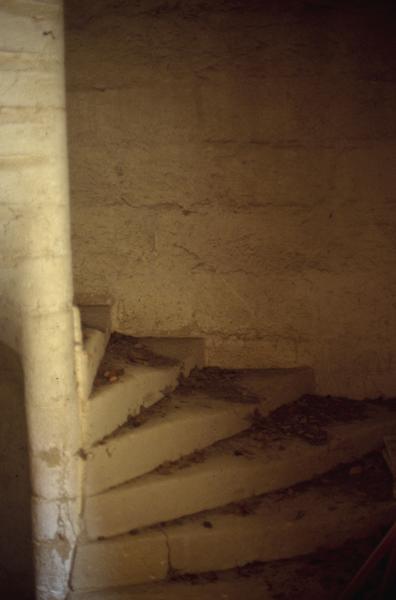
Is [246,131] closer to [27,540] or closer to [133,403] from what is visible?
[133,403]

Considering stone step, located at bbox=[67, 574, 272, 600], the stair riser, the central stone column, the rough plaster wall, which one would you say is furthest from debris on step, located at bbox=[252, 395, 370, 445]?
the central stone column

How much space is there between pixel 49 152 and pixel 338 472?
2049mm

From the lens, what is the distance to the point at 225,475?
3.51 meters

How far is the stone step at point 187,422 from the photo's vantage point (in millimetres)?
3352

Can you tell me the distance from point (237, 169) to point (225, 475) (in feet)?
5.28

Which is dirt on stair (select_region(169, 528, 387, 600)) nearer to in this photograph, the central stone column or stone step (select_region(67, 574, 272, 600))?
stone step (select_region(67, 574, 272, 600))

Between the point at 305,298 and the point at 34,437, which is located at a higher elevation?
the point at 305,298

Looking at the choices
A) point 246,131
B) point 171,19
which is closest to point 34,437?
point 246,131

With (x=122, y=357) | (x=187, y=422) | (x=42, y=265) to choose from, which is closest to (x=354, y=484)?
(x=187, y=422)

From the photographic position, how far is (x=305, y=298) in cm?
429

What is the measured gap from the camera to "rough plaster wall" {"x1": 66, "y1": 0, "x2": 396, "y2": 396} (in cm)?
411

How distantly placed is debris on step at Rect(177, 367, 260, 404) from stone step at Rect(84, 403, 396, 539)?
0.23 metres

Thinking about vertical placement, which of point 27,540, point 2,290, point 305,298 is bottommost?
point 27,540

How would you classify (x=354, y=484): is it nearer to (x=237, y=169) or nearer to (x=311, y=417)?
(x=311, y=417)
